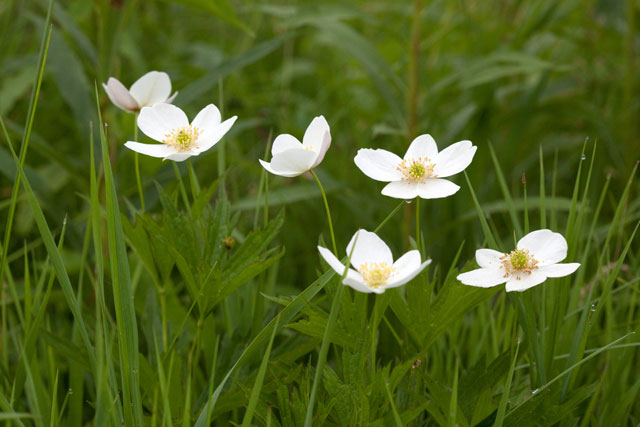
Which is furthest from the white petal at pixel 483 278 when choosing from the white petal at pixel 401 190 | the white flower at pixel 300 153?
the white flower at pixel 300 153

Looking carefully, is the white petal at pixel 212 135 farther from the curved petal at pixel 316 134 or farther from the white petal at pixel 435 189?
the white petal at pixel 435 189

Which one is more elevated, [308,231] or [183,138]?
[183,138]

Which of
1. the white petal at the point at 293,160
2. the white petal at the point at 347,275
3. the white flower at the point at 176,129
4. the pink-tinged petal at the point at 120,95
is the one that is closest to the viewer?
the white petal at the point at 347,275

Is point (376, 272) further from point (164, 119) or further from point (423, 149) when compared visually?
point (164, 119)

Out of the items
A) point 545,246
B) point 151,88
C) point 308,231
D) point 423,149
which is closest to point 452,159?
point 423,149

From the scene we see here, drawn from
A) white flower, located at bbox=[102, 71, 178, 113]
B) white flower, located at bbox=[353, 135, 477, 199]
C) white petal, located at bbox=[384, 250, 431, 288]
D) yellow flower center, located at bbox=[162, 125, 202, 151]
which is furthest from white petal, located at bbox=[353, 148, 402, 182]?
white flower, located at bbox=[102, 71, 178, 113]

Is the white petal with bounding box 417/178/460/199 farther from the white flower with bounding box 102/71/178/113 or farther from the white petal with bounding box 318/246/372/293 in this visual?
the white flower with bounding box 102/71/178/113
